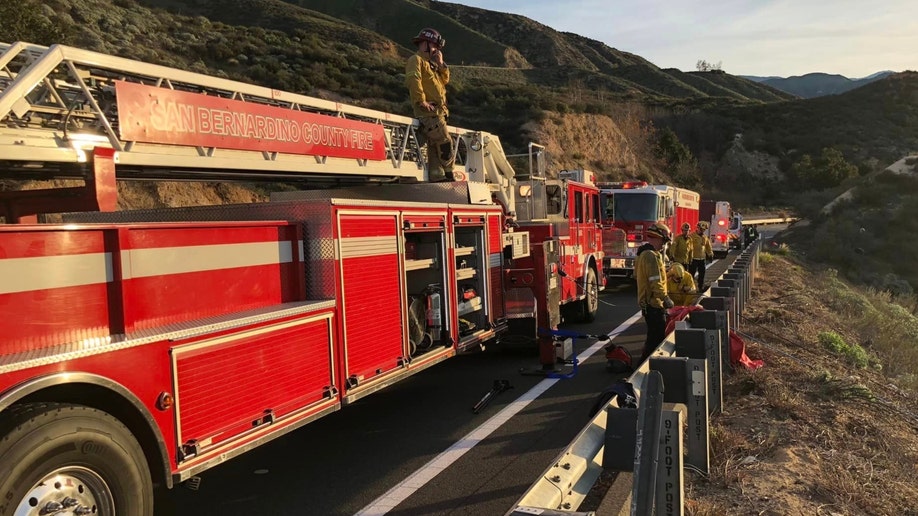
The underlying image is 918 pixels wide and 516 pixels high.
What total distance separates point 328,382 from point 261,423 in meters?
0.69

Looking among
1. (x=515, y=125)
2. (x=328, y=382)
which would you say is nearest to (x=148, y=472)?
(x=328, y=382)

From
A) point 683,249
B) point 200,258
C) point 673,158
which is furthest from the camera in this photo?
point 673,158

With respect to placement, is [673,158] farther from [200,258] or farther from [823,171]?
[200,258]

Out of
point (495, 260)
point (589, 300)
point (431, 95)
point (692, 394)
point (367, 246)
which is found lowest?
point (589, 300)

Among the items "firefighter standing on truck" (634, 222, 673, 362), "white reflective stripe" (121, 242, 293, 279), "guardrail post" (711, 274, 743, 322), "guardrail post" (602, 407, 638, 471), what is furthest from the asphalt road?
"guardrail post" (711, 274, 743, 322)

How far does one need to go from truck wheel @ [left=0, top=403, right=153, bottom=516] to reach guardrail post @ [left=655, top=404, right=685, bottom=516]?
8.45 ft

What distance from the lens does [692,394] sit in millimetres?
4297

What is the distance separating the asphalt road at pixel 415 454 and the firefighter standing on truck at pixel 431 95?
272 cm

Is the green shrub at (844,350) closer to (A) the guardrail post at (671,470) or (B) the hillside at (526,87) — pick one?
(A) the guardrail post at (671,470)

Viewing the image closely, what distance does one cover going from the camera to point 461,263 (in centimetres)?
741

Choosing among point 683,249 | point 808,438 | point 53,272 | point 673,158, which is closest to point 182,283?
point 53,272

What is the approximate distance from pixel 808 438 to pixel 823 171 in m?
65.5

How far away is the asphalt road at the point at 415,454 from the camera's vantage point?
4.57 m

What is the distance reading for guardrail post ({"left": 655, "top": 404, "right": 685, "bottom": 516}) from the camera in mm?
3074
